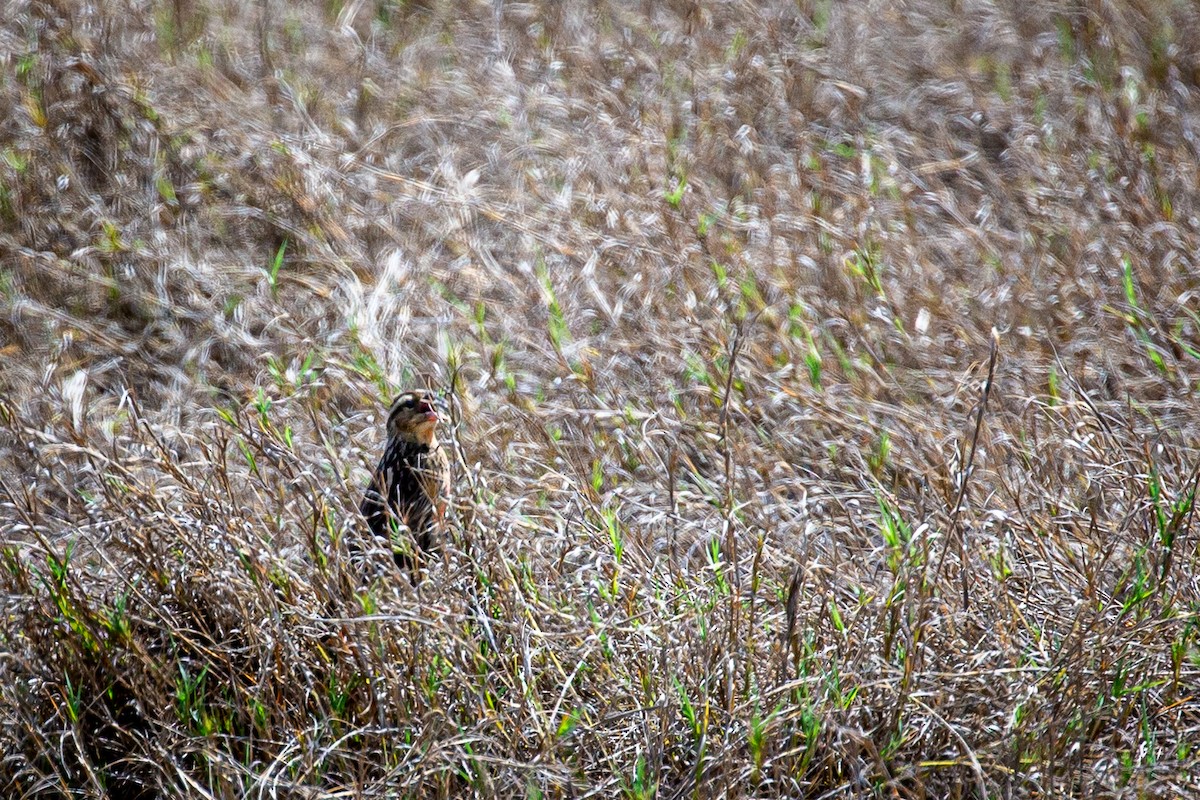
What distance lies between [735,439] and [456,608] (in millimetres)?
1329

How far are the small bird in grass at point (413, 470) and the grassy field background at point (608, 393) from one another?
150mm

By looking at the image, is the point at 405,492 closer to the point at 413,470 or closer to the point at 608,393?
the point at 413,470

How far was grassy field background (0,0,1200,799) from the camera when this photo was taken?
2797mm

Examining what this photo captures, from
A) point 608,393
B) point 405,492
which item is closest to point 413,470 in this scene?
point 405,492

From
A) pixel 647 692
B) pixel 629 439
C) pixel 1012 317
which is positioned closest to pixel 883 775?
pixel 647 692

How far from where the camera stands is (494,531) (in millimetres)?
2930

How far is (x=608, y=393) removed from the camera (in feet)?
14.0

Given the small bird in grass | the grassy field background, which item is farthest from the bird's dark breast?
the grassy field background

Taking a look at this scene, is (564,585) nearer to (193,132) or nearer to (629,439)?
(629,439)

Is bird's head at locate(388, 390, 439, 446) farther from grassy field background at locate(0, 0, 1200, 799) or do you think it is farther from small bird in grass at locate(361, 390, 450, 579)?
grassy field background at locate(0, 0, 1200, 799)

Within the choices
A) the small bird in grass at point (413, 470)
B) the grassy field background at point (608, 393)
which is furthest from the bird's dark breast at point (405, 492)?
the grassy field background at point (608, 393)

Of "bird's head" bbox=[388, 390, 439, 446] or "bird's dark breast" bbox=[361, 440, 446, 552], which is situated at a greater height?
"bird's head" bbox=[388, 390, 439, 446]

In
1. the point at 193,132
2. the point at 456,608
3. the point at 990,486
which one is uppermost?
the point at 193,132

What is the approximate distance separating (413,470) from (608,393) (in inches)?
40.6
